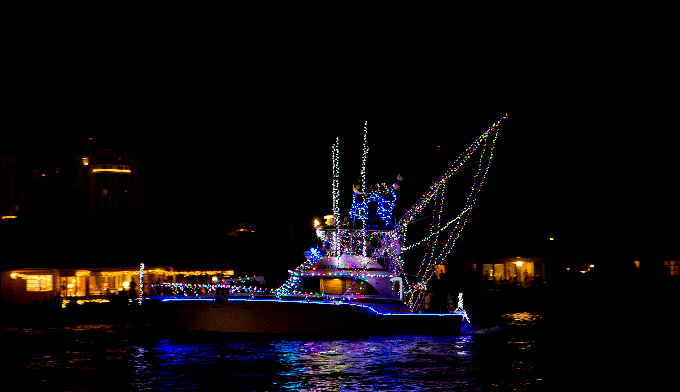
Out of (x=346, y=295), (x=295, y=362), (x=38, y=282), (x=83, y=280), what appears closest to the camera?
(x=295, y=362)

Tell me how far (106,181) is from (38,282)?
110057 millimetres

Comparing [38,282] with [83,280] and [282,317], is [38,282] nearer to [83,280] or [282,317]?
[83,280]

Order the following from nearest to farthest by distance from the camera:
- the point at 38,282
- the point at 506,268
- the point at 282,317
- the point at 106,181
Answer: the point at 282,317
the point at 38,282
the point at 506,268
the point at 106,181

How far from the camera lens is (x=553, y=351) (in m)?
25.0

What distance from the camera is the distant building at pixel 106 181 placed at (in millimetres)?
149375

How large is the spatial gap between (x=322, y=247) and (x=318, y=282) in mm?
1809

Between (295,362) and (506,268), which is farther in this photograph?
(506,268)

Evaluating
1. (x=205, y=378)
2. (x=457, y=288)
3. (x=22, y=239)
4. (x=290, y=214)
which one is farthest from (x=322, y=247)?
(x=22, y=239)

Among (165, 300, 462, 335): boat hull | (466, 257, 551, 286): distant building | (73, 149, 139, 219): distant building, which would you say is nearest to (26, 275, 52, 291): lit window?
(165, 300, 462, 335): boat hull

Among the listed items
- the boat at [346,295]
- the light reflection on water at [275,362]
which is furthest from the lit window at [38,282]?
the boat at [346,295]

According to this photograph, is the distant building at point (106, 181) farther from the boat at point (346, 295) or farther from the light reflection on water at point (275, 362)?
the light reflection on water at point (275, 362)

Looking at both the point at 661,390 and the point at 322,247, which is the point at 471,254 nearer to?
the point at 322,247

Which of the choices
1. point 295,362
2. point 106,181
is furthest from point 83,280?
point 106,181

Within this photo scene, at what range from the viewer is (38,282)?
4197cm
